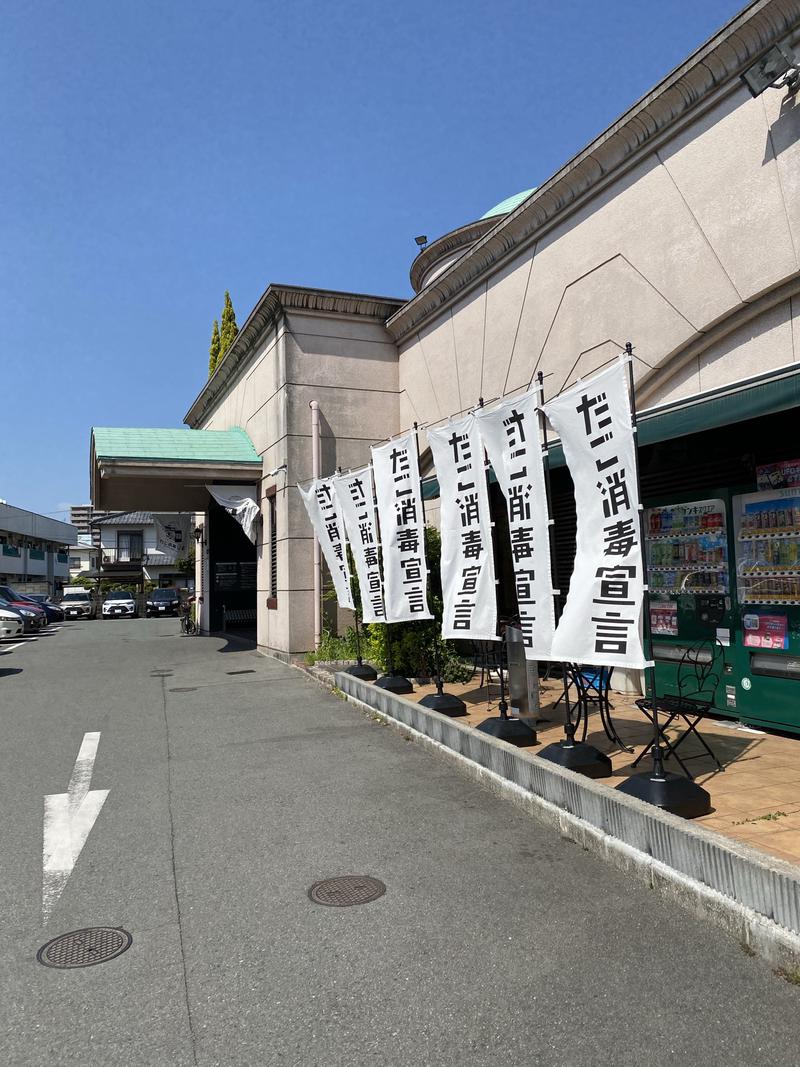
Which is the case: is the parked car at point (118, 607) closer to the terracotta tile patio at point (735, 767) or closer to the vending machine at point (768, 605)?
the terracotta tile patio at point (735, 767)

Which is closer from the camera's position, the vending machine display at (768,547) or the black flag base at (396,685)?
the vending machine display at (768,547)

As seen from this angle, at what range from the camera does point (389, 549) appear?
917 centimetres

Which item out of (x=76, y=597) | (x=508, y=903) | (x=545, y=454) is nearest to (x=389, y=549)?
(x=545, y=454)

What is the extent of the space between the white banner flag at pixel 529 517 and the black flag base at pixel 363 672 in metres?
5.27

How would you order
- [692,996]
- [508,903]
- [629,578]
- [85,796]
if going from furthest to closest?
[85,796] < [629,578] < [508,903] < [692,996]

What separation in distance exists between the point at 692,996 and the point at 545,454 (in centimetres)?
393

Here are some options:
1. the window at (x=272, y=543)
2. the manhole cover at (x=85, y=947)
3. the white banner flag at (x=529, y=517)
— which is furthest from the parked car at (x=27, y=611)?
the manhole cover at (x=85, y=947)

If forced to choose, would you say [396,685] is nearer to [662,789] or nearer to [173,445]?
[662,789]

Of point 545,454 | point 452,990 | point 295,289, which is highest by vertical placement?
point 295,289

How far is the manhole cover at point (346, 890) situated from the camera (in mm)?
4336

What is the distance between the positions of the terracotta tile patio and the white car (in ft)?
66.7

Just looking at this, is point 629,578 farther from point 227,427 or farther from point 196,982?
point 227,427

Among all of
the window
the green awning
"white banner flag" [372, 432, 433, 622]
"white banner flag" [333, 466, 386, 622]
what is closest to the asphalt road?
"white banner flag" [372, 432, 433, 622]

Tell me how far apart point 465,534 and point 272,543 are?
9903 mm
